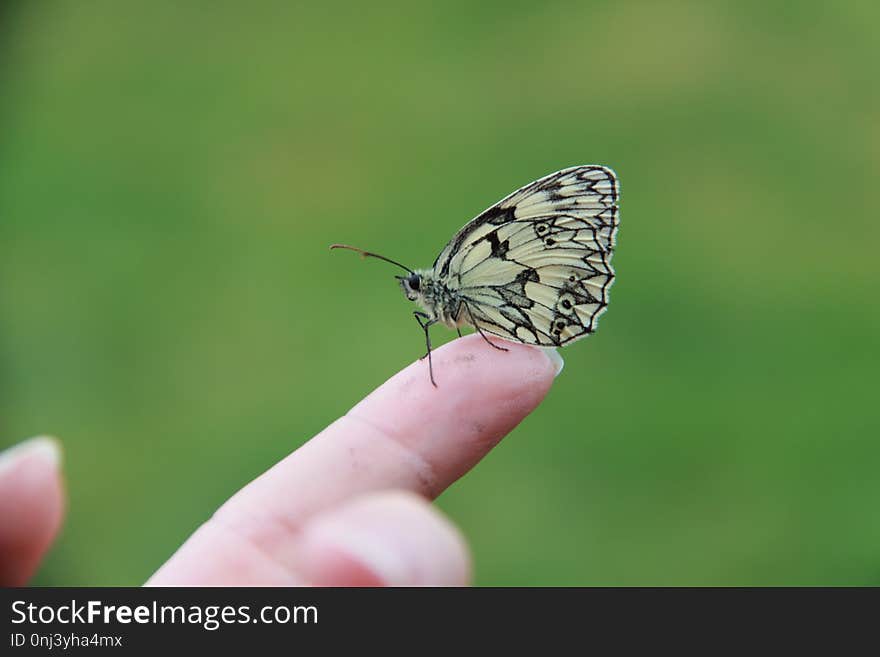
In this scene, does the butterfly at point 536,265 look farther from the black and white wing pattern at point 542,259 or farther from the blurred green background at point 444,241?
the blurred green background at point 444,241

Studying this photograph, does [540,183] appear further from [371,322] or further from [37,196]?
[37,196]

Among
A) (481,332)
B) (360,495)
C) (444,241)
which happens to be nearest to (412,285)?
(481,332)

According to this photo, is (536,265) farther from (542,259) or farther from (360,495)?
(360,495)

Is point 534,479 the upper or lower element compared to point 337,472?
upper

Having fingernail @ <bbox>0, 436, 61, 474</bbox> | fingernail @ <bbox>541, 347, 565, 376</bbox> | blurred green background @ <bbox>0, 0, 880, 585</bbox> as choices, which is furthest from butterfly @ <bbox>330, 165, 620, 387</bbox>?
blurred green background @ <bbox>0, 0, 880, 585</bbox>

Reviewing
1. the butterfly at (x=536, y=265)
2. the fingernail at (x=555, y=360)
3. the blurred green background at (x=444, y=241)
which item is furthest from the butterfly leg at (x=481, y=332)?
the blurred green background at (x=444, y=241)

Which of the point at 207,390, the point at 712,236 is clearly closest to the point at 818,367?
the point at 712,236
